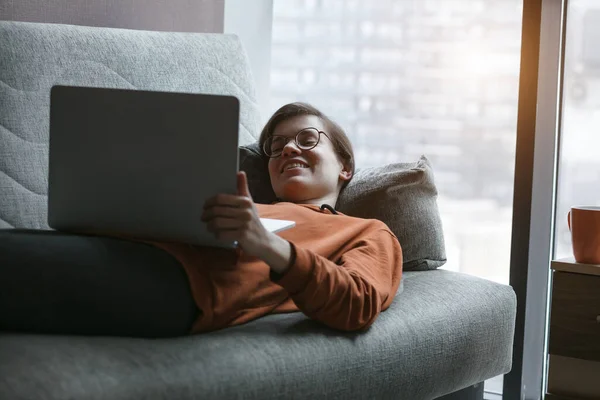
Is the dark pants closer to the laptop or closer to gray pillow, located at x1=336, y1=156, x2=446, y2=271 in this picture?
the laptop

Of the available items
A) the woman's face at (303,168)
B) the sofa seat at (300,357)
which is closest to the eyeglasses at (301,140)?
the woman's face at (303,168)

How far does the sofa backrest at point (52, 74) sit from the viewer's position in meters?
1.85

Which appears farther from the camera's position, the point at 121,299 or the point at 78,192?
the point at 78,192

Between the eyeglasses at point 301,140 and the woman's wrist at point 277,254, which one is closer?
the woman's wrist at point 277,254

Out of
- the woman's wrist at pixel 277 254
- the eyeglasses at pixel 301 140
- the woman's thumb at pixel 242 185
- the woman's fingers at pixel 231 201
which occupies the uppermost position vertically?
the eyeglasses at pixel 301 140

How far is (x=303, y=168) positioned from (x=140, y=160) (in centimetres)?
69

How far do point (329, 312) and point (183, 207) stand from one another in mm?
317

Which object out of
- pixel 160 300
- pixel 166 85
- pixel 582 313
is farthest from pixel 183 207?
pixel 582 313

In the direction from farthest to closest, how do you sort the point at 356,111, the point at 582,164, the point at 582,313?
1. the point at 356,111
2. the point at 582,164
3. the point at 582,313

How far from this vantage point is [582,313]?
7.00ft

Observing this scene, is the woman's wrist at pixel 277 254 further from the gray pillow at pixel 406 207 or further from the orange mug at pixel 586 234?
the orange mug at pixel 586 234

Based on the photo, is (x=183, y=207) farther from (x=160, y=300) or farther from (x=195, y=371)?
(x=195, y=371)

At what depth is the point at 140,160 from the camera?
1420 mm

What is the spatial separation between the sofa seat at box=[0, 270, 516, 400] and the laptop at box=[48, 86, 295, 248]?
0.20 m
